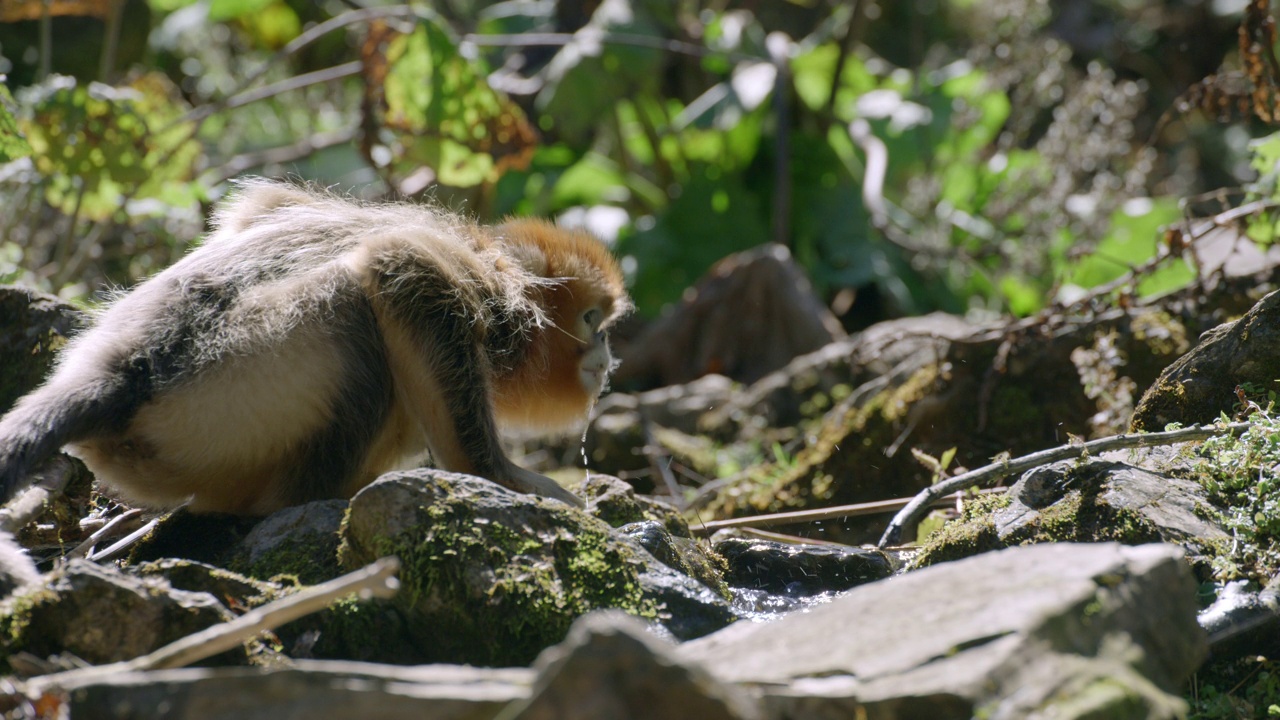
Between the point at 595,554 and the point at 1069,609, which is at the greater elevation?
the point at 1069,609

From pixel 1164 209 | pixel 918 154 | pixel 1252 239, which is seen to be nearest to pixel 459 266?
pixel 1252 239

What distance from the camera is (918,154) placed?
8.36 m

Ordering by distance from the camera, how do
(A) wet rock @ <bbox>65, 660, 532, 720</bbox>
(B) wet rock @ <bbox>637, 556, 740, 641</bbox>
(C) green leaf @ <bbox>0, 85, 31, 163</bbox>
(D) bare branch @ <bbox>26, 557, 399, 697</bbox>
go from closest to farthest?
(A) wet rock @ <bbox>65, 660, 532, 720</bbox> < (D) bare branch @ <bbox>26, 557, 399, 697</bbox> < (B) wet rock @ <bbox>637, 556, 740, 641</bbox> < (C) green leaf @ <bbox>0, 85, 31, 163</bbox>

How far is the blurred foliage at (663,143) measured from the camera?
657 cm

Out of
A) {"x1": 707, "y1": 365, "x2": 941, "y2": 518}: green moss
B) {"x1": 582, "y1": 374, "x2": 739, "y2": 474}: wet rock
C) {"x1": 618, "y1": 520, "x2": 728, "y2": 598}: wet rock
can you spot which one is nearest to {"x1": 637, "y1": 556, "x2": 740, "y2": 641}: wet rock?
{"x1": 618, "y1": 520, "x2": 728, "y2": 598}: wet rock

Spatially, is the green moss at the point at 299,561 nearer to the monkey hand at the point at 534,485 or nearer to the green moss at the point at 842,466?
the monkey hand at the point at 534,485

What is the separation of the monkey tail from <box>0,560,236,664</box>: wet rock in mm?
568

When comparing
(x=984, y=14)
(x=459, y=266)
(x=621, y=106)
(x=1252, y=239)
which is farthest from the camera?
(x=984, y=14)

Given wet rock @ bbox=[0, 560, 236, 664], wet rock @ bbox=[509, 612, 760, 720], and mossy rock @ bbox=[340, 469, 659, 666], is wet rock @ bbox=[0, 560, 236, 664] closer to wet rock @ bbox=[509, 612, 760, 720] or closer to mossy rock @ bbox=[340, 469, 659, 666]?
mossy rock @ bbox=[340, 469, 659, 666]

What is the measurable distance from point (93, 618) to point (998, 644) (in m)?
1.58

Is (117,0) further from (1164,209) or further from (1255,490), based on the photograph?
(1164,209)

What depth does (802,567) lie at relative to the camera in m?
3.06

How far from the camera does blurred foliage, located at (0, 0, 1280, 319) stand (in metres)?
6.57

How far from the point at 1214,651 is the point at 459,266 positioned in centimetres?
217
